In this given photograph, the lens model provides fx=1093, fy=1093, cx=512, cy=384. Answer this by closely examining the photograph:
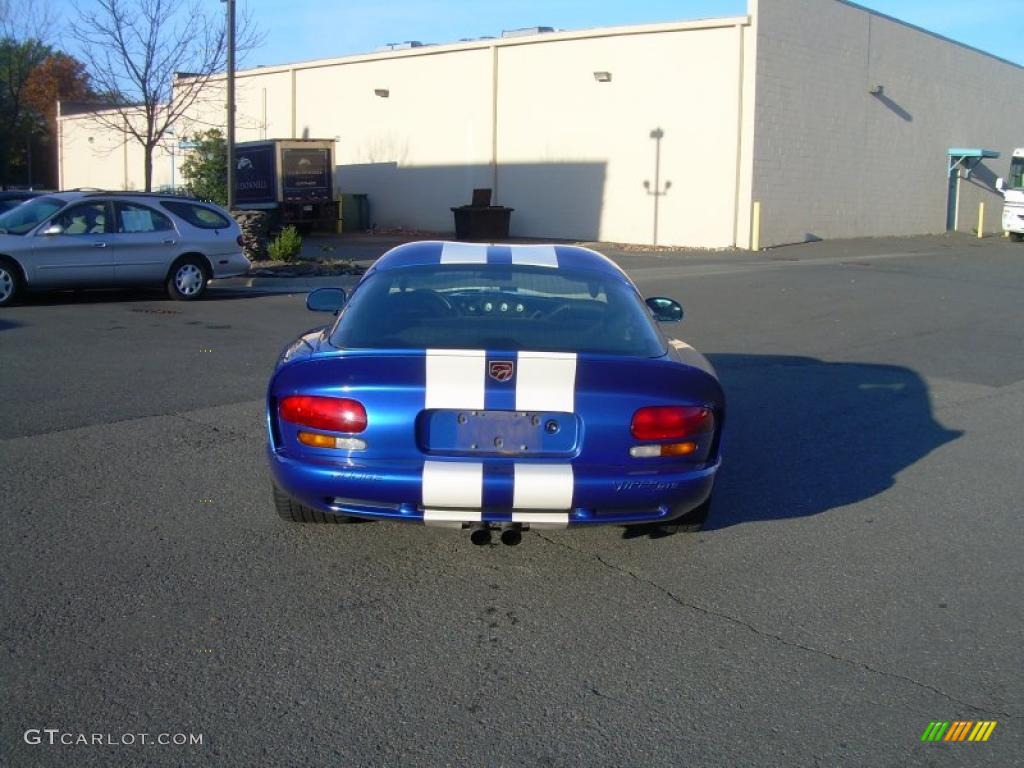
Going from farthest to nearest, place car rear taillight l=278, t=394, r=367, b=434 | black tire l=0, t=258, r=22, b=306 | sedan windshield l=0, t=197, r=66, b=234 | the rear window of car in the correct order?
the rear window of car
sedan windshield l=0, t=197, r=66, b=234
black tire l=0, t=258, r=22, b=306
car rear taillight l=278, t=394, r=367, b=434

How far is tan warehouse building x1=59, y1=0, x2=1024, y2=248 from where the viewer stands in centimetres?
3061

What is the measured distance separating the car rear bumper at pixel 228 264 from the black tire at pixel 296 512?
11.3 m

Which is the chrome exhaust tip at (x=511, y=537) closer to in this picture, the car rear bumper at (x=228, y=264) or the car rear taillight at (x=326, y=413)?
the car rear taillight at (x=326, y=413)

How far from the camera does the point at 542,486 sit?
439cm

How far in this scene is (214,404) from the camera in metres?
8.13

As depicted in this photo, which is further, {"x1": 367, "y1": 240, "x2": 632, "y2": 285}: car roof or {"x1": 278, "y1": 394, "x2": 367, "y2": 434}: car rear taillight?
{"x1": 367, "y1": 240, "x2": 632, "y2": 285}: car roof

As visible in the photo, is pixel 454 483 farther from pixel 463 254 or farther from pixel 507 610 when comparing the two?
pixel 463 254

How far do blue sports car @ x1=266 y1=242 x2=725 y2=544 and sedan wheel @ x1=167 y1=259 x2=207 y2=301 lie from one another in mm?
11150

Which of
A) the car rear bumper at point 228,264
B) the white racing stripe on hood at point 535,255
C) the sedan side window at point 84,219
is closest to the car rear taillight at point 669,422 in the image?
the white racing stripe on hood at point 535,255

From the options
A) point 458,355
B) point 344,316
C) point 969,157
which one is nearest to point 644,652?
point 458,355

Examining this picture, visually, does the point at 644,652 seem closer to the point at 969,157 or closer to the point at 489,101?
the point at 489,101

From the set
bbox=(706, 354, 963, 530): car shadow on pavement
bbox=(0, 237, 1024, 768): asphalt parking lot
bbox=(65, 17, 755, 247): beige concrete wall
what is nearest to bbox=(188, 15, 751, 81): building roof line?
bbox=(65, 17, 755, 247): beige concrete wall

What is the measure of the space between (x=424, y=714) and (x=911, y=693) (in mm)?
1703

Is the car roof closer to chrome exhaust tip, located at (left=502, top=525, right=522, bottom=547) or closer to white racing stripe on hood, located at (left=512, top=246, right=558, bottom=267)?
white racing stripe on hood, located at (left=512, top=246, right=558, bottom=267)
